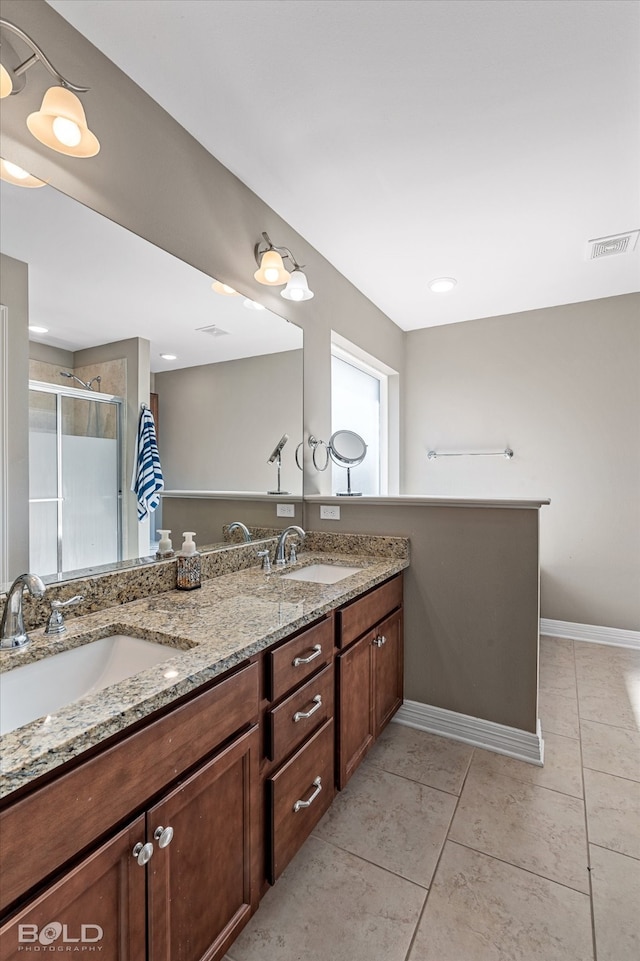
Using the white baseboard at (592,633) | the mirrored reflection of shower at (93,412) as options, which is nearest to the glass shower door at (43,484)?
the mirrored reflection of shower at (93,412)

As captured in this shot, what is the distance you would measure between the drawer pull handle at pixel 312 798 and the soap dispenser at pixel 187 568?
0.75m

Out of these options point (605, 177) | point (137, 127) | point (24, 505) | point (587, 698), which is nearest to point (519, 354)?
point (605, 177)

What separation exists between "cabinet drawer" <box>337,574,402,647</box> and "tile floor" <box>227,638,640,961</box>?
635 millimetres

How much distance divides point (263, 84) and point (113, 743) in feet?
6.54

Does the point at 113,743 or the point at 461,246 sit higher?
the point at 461,246

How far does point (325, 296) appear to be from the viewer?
9.09ft

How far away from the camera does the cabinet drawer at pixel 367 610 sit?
65.7 inches

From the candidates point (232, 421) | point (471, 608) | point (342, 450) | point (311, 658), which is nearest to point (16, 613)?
point (311, 658)

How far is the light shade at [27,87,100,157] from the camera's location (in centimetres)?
116

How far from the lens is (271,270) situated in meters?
2.05

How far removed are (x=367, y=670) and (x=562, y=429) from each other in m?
2.59

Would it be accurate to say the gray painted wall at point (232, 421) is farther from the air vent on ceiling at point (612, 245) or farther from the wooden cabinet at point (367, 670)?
the air vent on ceiling at point (612, 245)

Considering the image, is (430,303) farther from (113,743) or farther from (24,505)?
(113,743)

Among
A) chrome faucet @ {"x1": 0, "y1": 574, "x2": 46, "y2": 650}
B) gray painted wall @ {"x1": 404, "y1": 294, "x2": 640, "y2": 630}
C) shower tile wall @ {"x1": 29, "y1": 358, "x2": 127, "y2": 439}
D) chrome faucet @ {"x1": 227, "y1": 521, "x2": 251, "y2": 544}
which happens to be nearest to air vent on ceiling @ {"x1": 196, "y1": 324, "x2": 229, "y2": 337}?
shower tile wall @ {"x1": 29, "y1": 358, "x2": 127, "y2": 439}
